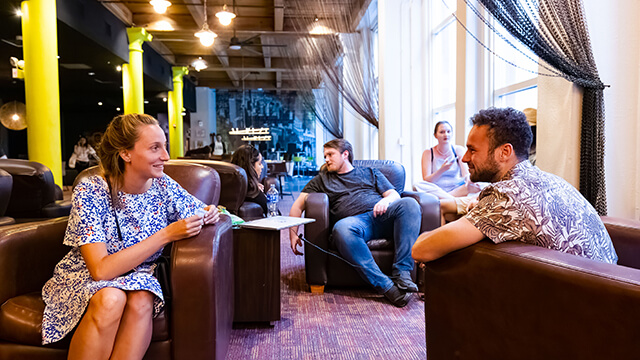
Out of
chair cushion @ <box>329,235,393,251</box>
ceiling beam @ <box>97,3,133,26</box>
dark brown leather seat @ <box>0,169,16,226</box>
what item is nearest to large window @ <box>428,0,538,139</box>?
chair cushion @ <box>329,235,393,251</box>

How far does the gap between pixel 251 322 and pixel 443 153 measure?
8.07 feet

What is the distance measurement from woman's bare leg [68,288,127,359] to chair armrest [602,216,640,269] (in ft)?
6.20

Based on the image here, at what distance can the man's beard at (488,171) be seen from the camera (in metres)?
1.56

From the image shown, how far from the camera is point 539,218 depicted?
4.42 ft

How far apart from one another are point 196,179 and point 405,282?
159 cm

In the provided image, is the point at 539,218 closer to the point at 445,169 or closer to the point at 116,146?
the point at 116,146

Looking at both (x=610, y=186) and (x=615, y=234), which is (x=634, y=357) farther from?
(x=610, y=186)

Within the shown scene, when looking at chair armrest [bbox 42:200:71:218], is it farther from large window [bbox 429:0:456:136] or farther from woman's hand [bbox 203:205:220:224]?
large window [bbox 429:0:456:136]

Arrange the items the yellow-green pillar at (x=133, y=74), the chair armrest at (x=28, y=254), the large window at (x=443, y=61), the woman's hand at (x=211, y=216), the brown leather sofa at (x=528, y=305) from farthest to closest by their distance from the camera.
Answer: the yellow-green pillar at (x=133, y=74), the large window at (x=443, y=61), the woman's hand at (x=211, y=216), the chair armrest at (x=28, y=254), the brown leather sofa at (x=528, y=305)

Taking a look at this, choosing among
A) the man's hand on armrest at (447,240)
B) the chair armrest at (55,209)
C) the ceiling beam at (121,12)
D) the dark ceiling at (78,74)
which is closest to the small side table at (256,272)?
the man's hand on armrest at (447,240)

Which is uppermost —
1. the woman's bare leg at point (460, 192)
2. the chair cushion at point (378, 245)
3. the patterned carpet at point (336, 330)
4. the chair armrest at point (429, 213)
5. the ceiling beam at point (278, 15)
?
the ceiling beam at point (278, 15)

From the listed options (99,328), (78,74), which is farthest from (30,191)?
(78,74)

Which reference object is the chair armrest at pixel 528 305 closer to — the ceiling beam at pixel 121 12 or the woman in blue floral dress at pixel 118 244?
the woman in blue floral dress at pixel 118 244

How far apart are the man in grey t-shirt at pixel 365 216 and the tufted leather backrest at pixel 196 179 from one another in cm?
81
